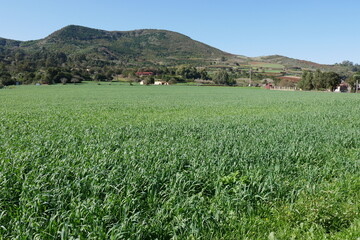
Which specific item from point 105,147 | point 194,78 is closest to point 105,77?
point 194,78

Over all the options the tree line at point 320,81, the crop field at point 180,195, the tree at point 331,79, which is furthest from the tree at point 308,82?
the crop field at point 180,195

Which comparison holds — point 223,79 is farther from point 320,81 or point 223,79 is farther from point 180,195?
point 180,195

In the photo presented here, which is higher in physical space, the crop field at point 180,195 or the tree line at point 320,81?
the tree line at point 320,81

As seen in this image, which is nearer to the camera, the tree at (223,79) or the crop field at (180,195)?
the crop field at (180,195)

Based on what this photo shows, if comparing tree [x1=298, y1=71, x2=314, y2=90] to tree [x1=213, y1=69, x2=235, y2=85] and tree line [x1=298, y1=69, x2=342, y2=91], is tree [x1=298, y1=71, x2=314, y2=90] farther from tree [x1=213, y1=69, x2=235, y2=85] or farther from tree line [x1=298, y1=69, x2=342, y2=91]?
Result: tree [x1=213, y1=69, x2=235, y2=85]


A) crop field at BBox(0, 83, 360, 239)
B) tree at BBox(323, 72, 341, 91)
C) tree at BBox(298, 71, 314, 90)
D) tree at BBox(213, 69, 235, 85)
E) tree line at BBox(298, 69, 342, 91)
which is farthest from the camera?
tree at BBox(213, 69, 235, 85)

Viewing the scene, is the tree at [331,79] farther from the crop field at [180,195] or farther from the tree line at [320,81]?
the crop field at [180,195]

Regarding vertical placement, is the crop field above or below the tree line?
below

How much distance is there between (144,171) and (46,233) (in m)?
2.35

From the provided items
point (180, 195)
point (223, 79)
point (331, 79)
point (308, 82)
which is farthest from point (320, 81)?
point (180, 195)

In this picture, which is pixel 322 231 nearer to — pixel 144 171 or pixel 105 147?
pixel 144 171

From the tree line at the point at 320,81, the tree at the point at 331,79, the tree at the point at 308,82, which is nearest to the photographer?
the tree at the point at 331,79

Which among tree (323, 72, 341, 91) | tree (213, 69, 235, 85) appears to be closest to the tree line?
tree (323, 72, 341, 91)

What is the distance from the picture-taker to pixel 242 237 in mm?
3660
